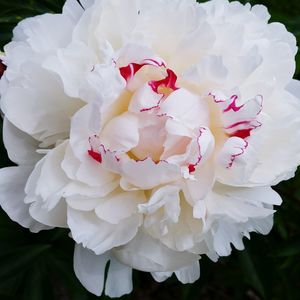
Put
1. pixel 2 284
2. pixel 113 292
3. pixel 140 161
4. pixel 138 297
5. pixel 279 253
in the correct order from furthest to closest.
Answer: pixel 138 297 < pixel 279 253 < pixel 2 284 < pixel 113 292 < pixel 140 161

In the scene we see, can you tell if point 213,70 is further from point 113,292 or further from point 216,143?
point 113,292

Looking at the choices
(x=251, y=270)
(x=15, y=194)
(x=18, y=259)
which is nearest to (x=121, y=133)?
(x=15, y=194)

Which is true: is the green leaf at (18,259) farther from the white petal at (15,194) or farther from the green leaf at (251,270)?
the green leaf at (251,270)

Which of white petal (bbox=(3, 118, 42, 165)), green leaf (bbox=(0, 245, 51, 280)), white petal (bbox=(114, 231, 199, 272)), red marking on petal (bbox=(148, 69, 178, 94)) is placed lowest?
green leaf (bbox=(0, 245, 51, 280))

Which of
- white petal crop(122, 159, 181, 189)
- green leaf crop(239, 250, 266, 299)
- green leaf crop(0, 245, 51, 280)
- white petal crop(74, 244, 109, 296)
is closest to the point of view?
white petal crop(122, 159, 181, 189)

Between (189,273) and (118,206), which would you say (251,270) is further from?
(118,206)

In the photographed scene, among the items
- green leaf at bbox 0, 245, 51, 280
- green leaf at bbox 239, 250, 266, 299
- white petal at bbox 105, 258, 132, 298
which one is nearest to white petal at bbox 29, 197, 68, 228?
white petal at bbox 105, 258, 132, 298

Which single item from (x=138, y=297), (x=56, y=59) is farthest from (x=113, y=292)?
(x=138, y=297)

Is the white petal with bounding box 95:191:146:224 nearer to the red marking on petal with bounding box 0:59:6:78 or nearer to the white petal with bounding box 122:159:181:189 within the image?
the white petal with bounding box 122:159:181:189
